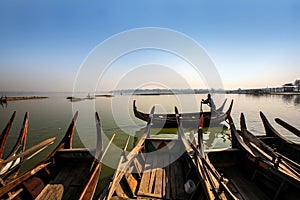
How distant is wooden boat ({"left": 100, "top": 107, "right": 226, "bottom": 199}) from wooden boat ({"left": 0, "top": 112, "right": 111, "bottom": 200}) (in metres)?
0.73

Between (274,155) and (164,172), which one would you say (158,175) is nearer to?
(164,172)

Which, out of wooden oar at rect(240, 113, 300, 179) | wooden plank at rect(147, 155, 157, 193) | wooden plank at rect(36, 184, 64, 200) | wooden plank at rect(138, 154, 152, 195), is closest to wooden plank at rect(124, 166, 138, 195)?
wooden plank at rect(138, 154, 152, 195)

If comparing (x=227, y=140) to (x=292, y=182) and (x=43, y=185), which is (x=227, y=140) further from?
(x=43, y=185)

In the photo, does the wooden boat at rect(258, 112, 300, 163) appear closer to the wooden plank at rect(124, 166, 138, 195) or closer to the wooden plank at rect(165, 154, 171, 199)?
the wooden plank at rect(165, 154, 171, 199)

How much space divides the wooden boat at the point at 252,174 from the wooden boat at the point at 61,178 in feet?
9.93

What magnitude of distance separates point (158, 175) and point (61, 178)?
9.30ft

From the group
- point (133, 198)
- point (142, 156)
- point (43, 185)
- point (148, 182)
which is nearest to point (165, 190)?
point (148, 182)

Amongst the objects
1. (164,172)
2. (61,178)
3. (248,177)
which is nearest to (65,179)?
(61,178)

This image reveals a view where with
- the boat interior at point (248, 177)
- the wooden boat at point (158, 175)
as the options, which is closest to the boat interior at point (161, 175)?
the wooden boat at point (158, 175)

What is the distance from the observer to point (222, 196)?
3143 millimetres

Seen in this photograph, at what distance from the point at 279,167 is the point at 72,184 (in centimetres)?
533

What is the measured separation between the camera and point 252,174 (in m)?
4.62

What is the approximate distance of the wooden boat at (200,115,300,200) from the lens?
3656 mm

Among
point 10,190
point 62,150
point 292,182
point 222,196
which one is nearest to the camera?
point 222,196
